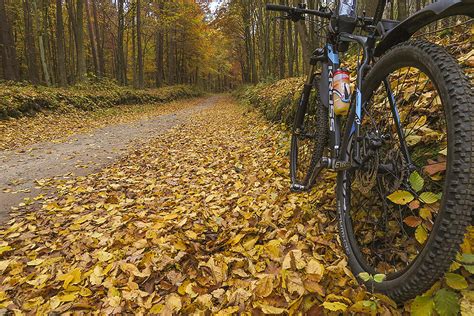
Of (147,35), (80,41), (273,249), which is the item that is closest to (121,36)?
(80,41)

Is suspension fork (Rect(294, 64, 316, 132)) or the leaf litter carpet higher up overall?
suspension fork (Rect(294, 64, 316, 132))

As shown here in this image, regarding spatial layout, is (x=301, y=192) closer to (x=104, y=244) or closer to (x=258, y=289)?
(x=258, y=289)

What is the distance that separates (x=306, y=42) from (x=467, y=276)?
9.20 metres

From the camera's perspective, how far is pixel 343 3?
102 inches

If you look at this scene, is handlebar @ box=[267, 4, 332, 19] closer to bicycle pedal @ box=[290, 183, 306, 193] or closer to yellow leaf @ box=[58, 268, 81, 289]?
bicycle pedal @ box=[290, 183, 306, 193]

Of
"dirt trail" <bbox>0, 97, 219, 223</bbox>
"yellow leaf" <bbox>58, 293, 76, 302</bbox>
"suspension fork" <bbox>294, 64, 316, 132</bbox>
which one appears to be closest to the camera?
"yellow leaf" <bbox>58, 293, 76, 302</bbox>

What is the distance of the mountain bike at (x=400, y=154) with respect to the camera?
49.4 inches

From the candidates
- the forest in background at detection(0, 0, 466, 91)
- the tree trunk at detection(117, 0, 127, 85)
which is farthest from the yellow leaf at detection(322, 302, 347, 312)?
the tree trunk at detection(117, 0, 127, 85)

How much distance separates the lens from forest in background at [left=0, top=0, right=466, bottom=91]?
16078 mm

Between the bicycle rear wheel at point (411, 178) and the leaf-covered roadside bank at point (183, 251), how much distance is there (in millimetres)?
243

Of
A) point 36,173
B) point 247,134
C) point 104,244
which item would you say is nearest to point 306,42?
point 247,134

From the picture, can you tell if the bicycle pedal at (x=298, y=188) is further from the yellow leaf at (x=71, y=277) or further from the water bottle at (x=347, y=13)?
the yellow leaf at (x=71, y=277)

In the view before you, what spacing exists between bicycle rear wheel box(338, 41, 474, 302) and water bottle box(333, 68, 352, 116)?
25 centimetres

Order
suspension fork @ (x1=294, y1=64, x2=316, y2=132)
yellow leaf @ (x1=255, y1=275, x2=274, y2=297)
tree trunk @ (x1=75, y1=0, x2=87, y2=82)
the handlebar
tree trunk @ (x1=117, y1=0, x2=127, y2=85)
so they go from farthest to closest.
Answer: tree trunk @ (x1=117, y1=0, x2=127, y2=85) < tree trunk @ (x1=75, y1=0, x2=87, y2=82) < suspension fork @ (x1=294, y1=64, x2=316, y2=132) < the handlebar < yellow leaf @ (x1=255, y1=275, x2=274, y2=297)
